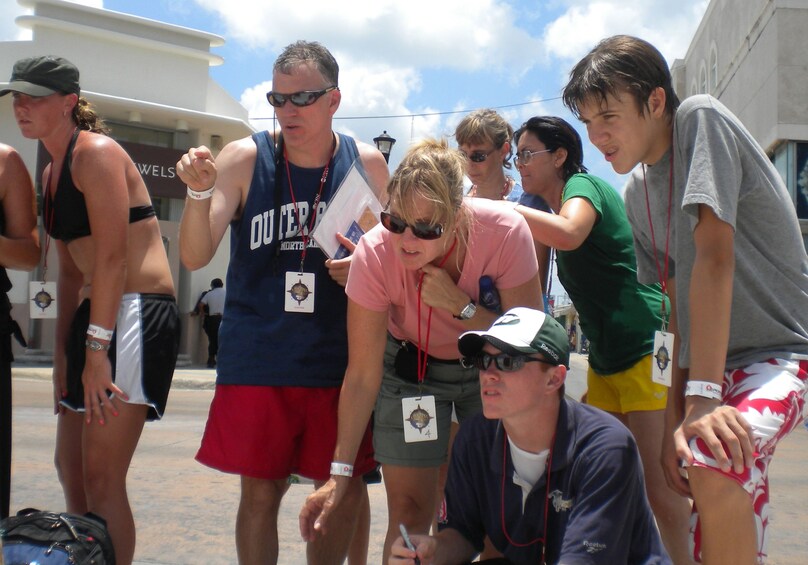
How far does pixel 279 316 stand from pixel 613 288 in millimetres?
1400

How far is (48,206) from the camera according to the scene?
3.28m

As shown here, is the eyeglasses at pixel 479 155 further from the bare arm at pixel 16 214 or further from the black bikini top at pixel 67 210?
the bare arm at pixel 16 214

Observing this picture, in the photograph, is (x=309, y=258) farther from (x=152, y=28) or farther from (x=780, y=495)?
(x=152, y=28)

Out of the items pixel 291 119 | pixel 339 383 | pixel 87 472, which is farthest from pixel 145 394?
pixel 291 119

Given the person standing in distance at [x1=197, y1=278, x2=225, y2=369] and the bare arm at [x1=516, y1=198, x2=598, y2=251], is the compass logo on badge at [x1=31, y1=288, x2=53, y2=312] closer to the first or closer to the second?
the bare arm at [x1=516, y1=198, x2=598, y2=251]

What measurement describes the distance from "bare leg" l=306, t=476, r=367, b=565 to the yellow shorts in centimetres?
115

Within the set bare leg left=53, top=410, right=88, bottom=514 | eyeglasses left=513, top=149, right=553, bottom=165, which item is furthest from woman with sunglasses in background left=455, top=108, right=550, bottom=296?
bare leg left=53, top=410, right=88, bottom=514

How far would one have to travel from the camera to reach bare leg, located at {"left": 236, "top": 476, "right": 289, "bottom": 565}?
3.24 m

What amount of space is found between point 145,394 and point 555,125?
2.12m

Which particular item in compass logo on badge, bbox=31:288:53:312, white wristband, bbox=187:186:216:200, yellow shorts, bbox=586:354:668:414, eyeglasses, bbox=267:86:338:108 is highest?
eyeglasses, bbox=267:86:338:108

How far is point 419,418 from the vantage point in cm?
310

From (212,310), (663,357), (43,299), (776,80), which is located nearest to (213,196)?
(43,299)

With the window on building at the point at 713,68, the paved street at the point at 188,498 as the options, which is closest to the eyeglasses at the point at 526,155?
the paved street at the point at 188,498

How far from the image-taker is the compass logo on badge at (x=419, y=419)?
122 inches
